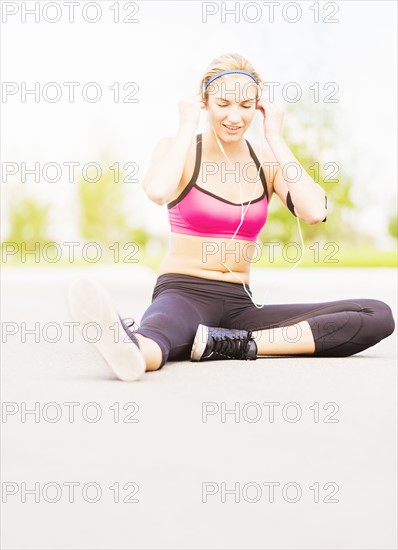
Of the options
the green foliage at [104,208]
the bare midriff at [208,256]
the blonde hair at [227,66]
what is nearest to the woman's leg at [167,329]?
the bare midriff at [208,256]

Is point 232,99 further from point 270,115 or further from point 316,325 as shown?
point 316,325

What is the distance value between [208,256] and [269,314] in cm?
33

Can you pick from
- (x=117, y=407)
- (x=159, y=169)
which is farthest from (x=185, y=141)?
(x=117, y=407)

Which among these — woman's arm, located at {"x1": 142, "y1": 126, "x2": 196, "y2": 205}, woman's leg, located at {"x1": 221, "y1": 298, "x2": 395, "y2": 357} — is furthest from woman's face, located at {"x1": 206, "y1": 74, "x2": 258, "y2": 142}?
woman's leg, located at {"x1": 221, "y1": 298, "x2": 395, "y2": 357}

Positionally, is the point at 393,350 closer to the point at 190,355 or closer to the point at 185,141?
the point at 190,355

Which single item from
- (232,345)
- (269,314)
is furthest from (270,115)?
(232,345)

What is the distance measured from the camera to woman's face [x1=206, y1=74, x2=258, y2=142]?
289 cm

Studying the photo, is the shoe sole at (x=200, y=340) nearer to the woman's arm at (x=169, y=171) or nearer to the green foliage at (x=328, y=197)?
the woman's arm at (x=169, y=171)

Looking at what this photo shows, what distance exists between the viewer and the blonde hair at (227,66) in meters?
2.91

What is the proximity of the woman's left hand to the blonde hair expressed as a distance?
91mm

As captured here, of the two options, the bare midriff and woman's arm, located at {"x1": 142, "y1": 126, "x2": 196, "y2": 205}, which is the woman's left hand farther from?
the bare midriff

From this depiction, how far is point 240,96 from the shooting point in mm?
2898

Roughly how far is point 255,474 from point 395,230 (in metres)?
21.7

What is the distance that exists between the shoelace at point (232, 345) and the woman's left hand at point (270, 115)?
2.53 ft
